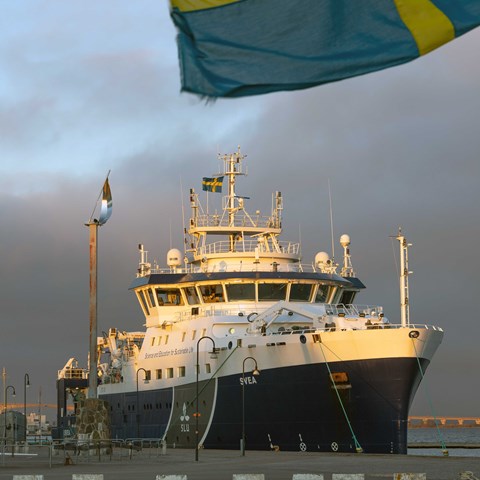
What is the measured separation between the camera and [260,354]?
47.6 m

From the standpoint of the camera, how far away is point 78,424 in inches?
1670

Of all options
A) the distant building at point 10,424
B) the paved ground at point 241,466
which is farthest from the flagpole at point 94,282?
the distant building at point 10,424

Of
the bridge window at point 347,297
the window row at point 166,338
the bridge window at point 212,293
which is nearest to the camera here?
the window row at point 166,338

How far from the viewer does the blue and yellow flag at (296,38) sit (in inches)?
410

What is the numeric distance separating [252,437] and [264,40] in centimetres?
3865

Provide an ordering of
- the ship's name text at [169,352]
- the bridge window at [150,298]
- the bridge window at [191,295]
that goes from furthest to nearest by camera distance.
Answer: the bridge window at [150,298] < the bridge window at [191,295] < the ship's name text at [169,352]

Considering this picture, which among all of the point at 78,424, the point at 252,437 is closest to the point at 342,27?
the point at 78,424

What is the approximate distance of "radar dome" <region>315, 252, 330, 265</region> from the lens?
191 feet

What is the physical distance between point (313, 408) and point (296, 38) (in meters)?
36.3

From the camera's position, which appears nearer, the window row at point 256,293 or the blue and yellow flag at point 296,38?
the blue and yellow flag at point 296,38

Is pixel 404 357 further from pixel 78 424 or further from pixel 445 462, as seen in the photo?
pixel 78 424

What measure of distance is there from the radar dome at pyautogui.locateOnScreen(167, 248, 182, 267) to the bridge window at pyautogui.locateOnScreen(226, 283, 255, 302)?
5549mm

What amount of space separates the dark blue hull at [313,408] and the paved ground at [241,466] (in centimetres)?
160

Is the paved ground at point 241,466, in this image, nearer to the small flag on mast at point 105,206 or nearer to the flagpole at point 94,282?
the flagpole at point 94,282
